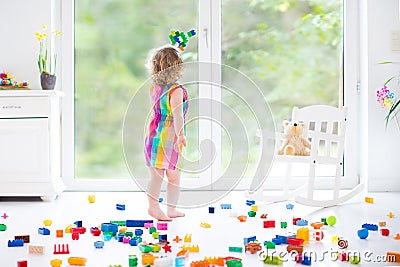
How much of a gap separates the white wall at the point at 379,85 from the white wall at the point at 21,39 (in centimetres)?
231

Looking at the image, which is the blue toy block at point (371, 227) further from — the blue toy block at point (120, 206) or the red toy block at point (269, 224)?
the blue toy block at point (120, 206)


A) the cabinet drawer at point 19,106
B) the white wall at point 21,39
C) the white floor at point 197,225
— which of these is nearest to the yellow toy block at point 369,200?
the white floor at point 197,225

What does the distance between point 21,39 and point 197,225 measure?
2.10 meters

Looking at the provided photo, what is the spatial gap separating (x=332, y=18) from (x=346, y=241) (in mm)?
2509

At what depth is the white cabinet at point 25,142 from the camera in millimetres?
3936

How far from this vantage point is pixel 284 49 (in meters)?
4.57

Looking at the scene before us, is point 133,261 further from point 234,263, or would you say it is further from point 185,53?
point 185,53

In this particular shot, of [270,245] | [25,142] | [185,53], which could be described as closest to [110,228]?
[270,245]

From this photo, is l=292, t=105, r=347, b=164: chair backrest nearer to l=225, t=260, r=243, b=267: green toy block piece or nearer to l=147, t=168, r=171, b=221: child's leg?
l=147, t=168, r=171, b=221: child's leg

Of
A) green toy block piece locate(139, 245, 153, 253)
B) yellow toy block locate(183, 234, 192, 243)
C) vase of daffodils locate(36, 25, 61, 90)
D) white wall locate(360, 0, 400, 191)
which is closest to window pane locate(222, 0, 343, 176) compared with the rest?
white wall locate(360, 0, 400, 191)

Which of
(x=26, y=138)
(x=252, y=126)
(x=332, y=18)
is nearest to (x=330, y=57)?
(x=332, y=18)

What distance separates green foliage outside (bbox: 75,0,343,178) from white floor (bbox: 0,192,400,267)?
0.50 meters

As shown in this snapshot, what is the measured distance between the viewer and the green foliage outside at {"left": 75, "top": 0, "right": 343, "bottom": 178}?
177 inches

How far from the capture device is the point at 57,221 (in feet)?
10.4
